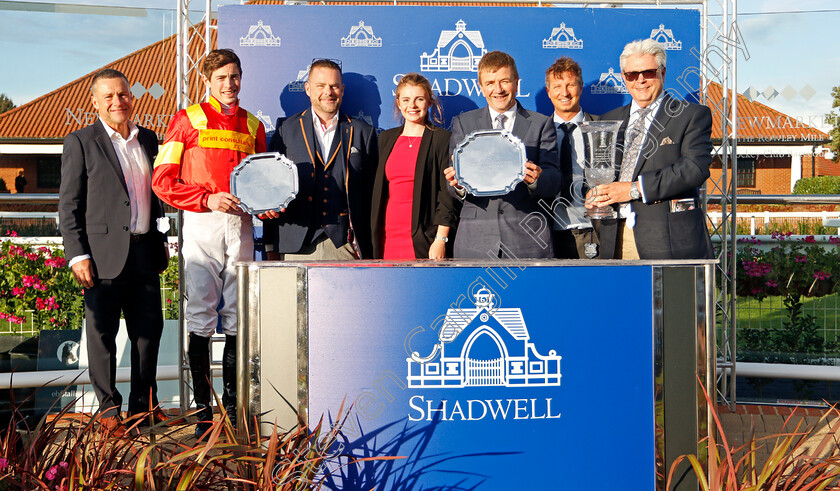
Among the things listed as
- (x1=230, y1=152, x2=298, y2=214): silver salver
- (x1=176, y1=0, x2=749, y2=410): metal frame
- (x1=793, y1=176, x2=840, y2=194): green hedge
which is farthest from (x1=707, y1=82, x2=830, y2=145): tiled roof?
(x1=793, y1=176, x2=840, y2=194): green hedge

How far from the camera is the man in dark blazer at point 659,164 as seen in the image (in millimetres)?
3086

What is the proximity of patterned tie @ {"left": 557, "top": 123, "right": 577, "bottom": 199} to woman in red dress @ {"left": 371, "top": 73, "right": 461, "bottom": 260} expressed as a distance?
54 cm

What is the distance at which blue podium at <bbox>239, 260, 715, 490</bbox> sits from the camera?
7.08 ft

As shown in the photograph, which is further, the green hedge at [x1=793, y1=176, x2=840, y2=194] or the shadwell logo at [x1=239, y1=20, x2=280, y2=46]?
the green hedge at [x1=793, y1=176, x2=840, y2=194]

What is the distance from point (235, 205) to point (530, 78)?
7.11 feet

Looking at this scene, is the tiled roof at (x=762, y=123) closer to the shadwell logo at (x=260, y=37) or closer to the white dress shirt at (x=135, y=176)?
the shadwell logo at (x=260, y=37)

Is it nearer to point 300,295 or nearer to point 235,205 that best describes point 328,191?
point 235,205

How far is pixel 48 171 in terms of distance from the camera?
17.8 m

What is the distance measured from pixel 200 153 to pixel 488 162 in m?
1.54

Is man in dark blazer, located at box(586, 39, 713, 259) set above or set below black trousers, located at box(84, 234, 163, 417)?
above

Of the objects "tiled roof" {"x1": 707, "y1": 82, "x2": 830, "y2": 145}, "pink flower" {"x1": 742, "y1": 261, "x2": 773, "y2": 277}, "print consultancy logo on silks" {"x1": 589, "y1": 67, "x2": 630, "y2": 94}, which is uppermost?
"print consultancy logo on silks" {"x1": 589, "y1": 67, "x2": 630, "y2": 94}

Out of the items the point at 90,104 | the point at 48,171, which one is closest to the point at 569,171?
the point at 90,104

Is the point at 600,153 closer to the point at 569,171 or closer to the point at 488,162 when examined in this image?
the point at 488,162

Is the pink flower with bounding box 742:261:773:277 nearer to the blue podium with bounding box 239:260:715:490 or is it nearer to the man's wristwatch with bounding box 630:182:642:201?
the man's wristwatch with bounding box 630:182:642:201
